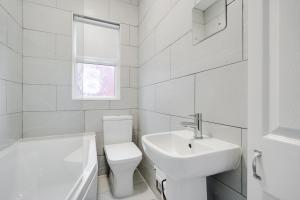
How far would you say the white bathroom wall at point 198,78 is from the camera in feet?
2.46

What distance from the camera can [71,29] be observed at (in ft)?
6.62

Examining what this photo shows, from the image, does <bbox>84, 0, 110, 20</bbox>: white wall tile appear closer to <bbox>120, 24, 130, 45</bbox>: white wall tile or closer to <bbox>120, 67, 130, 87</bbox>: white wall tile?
<bbox>120, 24, 130, 45</bbox>: white wall tile

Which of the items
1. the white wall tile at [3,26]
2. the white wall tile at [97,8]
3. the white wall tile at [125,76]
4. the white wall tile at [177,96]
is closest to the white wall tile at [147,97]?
the white wall tile at [177,96]

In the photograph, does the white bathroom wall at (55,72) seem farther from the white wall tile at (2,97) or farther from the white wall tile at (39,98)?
the white wall tile at (2,97)

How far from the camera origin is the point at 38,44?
1.87 metres

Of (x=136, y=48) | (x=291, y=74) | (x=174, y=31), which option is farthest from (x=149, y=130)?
(x=291, y=74)

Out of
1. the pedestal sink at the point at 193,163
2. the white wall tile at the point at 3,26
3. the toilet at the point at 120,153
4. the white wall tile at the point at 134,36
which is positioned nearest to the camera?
the pedestal sink at the point at 193,163

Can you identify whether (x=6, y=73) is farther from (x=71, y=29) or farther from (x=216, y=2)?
(x=216, y=2)

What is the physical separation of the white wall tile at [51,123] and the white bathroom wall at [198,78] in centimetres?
100

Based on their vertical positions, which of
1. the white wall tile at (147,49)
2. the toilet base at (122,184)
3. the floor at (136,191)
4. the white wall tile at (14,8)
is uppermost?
the white wall tile at (14,8)

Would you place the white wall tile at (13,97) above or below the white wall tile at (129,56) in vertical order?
below

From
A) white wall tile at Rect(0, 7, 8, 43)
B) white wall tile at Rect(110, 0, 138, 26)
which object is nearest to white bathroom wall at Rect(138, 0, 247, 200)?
white wall tile at Rect(110, 0, 138, 26)

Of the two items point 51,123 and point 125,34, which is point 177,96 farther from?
point 51,123

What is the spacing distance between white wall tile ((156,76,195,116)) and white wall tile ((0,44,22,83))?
1.56 m
